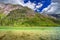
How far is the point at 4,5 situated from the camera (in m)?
3.59

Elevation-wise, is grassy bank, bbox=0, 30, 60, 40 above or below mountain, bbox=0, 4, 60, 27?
below

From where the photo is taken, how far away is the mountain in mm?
3523

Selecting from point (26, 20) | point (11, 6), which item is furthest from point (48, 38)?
point (11, 6)

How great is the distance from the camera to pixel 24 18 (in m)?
3.53

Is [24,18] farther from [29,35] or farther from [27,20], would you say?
[29,35]

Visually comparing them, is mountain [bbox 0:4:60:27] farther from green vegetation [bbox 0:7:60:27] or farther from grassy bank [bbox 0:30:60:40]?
grassy bank [bbox 0:30:60:40]

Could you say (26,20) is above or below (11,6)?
below

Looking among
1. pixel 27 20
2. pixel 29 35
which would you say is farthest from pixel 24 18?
pixel 29 35

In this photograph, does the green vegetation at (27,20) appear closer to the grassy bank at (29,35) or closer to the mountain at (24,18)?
the mountain at (24,18)

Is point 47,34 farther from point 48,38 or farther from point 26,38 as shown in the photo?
point 26,38

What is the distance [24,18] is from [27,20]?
8 centimetres

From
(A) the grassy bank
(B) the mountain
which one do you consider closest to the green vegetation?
(B) the mountain

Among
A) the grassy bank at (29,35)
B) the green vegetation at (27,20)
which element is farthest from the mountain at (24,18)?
the grassy bank at (29,35)

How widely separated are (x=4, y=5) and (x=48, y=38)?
123cm
